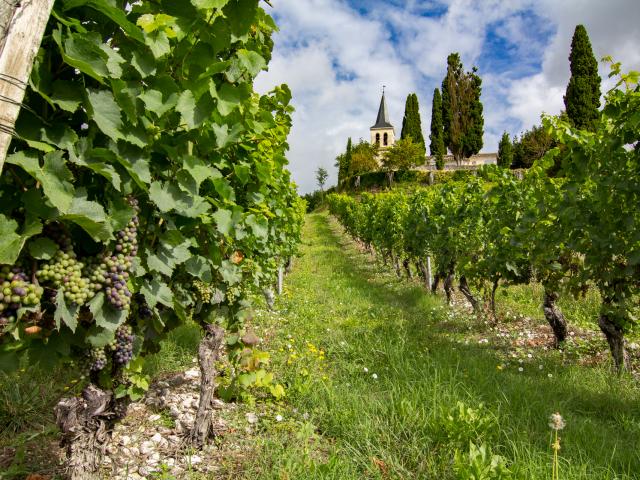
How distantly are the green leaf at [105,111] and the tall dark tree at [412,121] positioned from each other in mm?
52151

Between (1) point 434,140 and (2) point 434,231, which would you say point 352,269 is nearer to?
(2) point 434,231

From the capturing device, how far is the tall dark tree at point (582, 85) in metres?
33.3

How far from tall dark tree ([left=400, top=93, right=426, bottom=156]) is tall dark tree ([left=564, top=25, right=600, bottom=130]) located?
60.8 feet

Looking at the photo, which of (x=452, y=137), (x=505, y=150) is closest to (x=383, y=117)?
(x=452, y=137)

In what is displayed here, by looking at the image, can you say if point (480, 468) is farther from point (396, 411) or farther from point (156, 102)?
point (156, 102)

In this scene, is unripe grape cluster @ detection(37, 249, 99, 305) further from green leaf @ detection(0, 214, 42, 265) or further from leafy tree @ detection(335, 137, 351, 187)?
leafy tree @ detection(335, 137, 351, 187)

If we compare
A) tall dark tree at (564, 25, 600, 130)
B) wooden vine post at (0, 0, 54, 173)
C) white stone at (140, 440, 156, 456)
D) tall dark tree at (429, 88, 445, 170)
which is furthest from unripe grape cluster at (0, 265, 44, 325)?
tall dark tree at (429, 88, 445, 170)

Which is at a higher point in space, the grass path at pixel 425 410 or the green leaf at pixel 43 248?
the green leaf at pixel 43 248

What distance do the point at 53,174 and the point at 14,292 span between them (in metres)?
0.38

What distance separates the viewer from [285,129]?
385 cm

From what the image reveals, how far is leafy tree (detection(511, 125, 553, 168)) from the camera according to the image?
39.9m

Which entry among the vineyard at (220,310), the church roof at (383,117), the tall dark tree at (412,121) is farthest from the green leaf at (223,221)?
the church roof at (383,117)

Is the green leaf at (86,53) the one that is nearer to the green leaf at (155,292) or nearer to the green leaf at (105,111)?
the green leaf at (105,111)

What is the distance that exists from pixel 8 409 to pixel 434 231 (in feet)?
24.9
